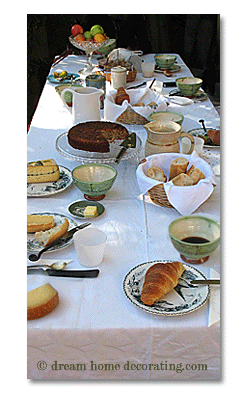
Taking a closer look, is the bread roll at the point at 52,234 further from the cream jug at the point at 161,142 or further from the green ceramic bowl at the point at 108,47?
the green ceramic bowl at the point at 108,47

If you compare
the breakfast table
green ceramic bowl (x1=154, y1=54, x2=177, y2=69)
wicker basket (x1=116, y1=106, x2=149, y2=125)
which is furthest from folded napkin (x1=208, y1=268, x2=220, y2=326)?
green ceramic bowl (x1=154, y1=54, x2=177, y2=69)

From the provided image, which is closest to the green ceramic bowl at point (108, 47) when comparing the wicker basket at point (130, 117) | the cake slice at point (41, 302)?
the wicker basket at point (130, 117)

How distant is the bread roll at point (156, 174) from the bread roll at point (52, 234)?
26 cm

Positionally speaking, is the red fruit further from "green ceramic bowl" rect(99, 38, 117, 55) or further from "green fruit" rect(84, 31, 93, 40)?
"green ceramic bowl" rect(99, 38, 117, 55)

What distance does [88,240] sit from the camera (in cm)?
84

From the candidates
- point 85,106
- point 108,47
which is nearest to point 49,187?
point 85,106

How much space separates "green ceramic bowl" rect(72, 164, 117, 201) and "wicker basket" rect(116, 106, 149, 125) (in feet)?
1.51

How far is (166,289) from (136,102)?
1051 mm

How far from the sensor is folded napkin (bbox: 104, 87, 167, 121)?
1477 millimetres

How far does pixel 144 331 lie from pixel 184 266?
16cm
